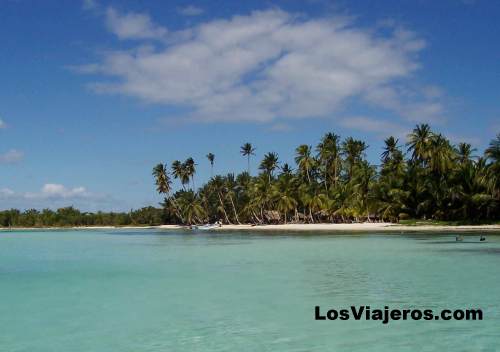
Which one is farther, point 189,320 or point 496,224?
point 496,224

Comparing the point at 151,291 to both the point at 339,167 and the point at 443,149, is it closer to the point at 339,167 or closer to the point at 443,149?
the point at 443,149

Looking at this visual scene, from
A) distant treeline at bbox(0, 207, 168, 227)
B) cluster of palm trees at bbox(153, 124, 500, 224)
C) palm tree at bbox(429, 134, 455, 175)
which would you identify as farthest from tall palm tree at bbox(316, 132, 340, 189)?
distant treeline at bbox(0, 207, 168, 227)

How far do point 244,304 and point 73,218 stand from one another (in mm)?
144976

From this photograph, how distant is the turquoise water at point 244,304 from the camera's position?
11297mm

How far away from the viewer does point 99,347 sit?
11.2 m

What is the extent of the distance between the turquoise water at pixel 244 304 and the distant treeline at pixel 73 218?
11545 centimetres

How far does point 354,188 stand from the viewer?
82.1 m

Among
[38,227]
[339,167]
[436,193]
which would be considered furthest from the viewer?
[38,227]

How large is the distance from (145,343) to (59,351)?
5.90 ft

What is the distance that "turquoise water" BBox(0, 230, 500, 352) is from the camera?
11.3 metres

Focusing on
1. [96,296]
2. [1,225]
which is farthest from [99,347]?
[1,225]

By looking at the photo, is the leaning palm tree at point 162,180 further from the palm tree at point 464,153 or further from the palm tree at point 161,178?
the palm tree at point 464,153

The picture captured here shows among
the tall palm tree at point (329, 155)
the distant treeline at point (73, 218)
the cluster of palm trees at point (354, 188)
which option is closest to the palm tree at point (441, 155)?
the cluster of palm trees at point (354, 188)

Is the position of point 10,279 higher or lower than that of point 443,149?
lower
